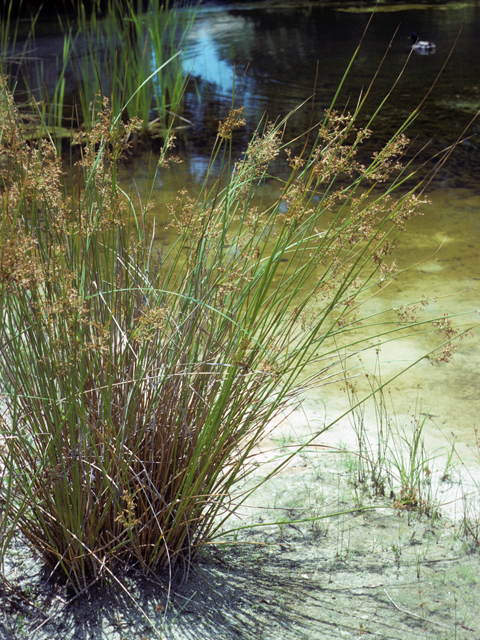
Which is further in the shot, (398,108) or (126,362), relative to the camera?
(398,108)

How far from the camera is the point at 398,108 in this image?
681 cm

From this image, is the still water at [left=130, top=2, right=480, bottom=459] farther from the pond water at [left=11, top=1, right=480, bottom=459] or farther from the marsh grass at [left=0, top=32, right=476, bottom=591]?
the marsh grass at [left=0, top=32, right=476, bottom=591]

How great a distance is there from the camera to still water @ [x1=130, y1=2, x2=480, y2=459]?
272 cm

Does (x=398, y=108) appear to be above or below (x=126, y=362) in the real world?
above

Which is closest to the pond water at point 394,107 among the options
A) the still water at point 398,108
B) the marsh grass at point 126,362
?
the still water at point 398,108

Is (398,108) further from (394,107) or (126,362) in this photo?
(126,362)

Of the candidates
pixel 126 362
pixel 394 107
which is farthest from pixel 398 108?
pixel 126 362

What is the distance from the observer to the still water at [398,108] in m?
2.72

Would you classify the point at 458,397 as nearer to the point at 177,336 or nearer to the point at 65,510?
the point at 177,336

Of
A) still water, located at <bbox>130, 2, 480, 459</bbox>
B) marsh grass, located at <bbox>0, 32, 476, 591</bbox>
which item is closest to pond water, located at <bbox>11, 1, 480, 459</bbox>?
still water, located at <bbox>130, 2, 480, 459</bbox>

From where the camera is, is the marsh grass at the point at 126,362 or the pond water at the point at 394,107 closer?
the marsh grass at the point at 126,362

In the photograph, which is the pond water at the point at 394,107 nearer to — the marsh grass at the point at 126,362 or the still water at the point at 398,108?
the still water at the point at 398,108

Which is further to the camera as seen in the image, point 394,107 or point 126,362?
point 394,107

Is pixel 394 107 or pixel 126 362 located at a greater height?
pixel 394 107
